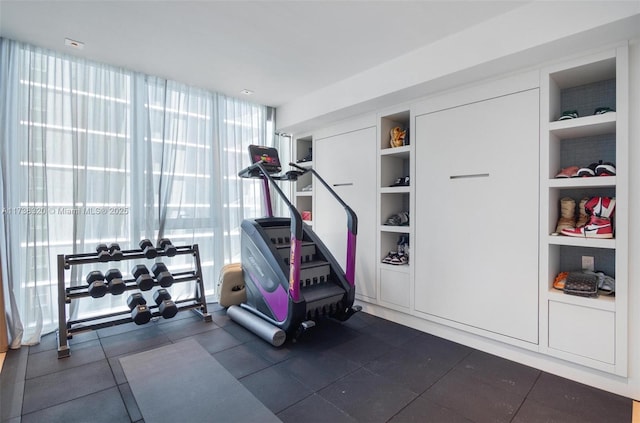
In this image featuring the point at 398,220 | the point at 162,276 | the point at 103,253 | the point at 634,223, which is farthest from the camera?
the point at 398,220

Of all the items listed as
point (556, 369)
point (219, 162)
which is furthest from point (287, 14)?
point (556, 369)

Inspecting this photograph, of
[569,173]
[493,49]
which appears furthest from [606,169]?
[493,49]

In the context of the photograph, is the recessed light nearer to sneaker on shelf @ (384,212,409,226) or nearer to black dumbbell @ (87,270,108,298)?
black dumbbell @ (87,270,108,298)

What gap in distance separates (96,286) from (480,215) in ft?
11.5

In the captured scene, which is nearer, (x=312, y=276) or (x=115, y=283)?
(x=115, y=283)

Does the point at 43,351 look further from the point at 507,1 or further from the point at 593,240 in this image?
the point at 507,1

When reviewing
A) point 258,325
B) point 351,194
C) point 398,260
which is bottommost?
point 258,325

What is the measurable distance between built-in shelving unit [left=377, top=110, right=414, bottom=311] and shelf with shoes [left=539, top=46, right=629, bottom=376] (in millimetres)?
1198

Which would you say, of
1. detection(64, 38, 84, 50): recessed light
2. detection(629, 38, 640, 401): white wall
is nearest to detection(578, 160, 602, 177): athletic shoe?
detection(629, 38, 640, 401): white wall

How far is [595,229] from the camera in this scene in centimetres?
219

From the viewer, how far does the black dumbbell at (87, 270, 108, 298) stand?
273cm

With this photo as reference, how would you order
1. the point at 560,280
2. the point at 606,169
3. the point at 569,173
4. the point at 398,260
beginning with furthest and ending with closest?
the point at 398,260, the point at 560,280, the point at 569,173, the point at 606,169

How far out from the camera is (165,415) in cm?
180

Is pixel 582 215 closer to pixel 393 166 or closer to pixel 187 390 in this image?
pixel 393 166
